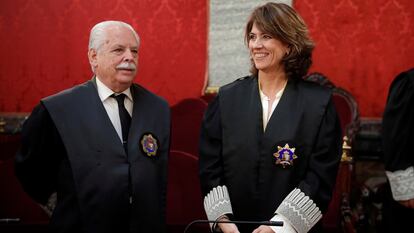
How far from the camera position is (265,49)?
249 cm

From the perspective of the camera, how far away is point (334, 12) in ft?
15.3

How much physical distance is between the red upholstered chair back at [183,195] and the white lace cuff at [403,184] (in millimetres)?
1289

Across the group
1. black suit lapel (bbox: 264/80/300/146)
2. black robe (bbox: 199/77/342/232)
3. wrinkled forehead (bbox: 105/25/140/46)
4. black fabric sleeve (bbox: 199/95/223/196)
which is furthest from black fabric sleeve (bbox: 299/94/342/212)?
wrinkled forehead (bbox: 105/25/140/46)

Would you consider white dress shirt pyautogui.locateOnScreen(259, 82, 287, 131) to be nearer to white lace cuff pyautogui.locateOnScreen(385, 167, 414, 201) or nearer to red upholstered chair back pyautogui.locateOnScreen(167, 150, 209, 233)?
white lace cuff pyautogui.locateOnScreen(385, 167, 414, 201)

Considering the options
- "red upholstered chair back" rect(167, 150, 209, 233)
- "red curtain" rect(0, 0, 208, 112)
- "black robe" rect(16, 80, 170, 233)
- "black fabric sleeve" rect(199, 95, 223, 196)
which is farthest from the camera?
"red curtain" rect(0, 0, 208, 112)

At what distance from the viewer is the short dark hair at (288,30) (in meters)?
2.44

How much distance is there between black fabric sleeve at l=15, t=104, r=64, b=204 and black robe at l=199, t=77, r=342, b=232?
0.69 meters

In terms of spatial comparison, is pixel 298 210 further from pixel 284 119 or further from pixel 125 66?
pixel 125 66

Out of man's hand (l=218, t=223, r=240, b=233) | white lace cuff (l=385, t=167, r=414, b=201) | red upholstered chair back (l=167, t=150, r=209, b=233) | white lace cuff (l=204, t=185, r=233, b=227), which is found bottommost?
red upholstered chair back (l=167, t=150, r=209, b=233)

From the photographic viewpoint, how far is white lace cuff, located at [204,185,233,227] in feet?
8.02

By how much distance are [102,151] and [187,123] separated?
7.18 feet

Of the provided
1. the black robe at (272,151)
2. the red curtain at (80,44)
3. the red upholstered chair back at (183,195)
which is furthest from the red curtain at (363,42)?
the black robe at (272,151)

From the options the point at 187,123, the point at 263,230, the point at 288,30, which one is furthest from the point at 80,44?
the point at 263,230

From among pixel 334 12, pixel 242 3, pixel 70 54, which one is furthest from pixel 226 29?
pixel 70 54
